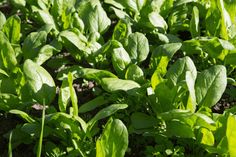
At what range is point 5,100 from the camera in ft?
7.16

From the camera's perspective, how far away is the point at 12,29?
2.54 metres

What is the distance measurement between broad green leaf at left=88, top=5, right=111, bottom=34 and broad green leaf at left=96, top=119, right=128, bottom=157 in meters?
0.92

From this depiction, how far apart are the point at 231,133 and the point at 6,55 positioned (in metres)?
1.16

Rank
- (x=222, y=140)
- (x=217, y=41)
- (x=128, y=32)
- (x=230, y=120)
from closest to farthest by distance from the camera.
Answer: (x=230, y=120), (x=222, y=140), (x=217, y=41), (x=128, y=32)

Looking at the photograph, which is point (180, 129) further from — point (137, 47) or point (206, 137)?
point (137, 47)

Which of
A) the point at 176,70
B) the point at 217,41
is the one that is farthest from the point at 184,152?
the point at 217,41

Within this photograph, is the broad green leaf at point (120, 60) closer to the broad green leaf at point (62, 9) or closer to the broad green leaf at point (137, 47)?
the broad green leaf at point (137, 47)

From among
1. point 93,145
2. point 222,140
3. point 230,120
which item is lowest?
point 93,145

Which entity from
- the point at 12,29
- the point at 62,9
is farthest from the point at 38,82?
the point at 62,9

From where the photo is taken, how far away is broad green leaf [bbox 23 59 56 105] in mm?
2156

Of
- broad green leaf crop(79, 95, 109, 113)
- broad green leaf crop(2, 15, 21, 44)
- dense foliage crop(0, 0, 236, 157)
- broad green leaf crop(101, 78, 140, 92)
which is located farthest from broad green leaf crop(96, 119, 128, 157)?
broad green leaf crop(2, 15, 21, 44)

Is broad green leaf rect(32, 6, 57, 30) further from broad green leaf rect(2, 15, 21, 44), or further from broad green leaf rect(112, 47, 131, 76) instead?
broad green leaf rect(112, 47, 131, 76)

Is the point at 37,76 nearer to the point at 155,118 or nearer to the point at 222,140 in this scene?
the point at 155,118

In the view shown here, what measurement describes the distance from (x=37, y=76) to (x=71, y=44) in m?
0.41
